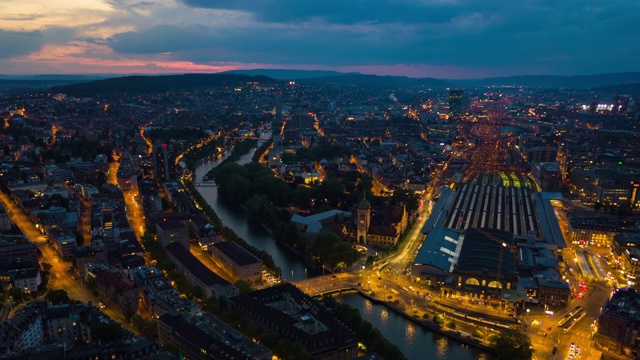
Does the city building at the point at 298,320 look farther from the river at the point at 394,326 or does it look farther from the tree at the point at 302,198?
the tree at the point at 302,198

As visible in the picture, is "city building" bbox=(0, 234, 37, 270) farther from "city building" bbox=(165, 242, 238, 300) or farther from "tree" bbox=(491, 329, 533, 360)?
"tree" bbox=(491, 329, 533, 360)

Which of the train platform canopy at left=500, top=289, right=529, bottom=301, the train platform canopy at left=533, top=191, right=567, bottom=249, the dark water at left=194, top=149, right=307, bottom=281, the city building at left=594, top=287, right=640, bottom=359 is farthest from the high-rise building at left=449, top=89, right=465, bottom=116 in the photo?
the city building at left=594, top=287, right=640, bottom=359

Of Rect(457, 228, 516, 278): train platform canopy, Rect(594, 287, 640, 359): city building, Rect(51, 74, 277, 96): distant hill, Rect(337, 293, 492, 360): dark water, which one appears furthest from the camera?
Rect(51, 74, 277, 96): distant hill

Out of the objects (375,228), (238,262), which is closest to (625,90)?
(375,228)

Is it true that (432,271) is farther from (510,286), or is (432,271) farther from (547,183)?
(547,183)

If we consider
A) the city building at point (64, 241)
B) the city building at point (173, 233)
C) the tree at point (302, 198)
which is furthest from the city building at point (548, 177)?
the city building at point (64, 241)
